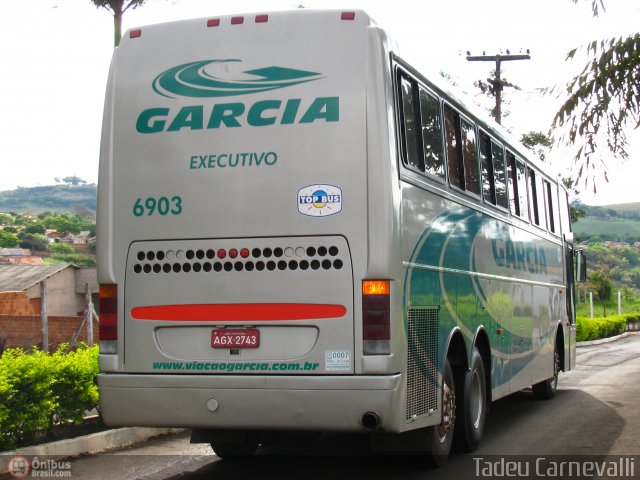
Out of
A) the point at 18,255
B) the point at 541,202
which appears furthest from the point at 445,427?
the point at 18,255

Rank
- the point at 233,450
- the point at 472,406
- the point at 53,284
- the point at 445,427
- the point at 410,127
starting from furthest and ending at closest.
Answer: the point at 53,284
the point at 472,406
the point at 233,450
the point at 445,427
the point at 410,127

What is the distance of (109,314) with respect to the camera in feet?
25.8

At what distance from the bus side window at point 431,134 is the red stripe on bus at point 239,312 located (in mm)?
1767

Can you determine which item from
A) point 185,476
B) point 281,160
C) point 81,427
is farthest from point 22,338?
point 281,160

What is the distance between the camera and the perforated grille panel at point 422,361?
754cm

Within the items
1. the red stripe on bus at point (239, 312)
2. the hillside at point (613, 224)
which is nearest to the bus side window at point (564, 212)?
the red stripe on bus at point (239, 312)

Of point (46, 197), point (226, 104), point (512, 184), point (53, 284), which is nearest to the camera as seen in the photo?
point (226, 104)

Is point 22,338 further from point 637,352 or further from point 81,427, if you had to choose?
point 637,352

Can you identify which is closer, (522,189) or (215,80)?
(215,80)

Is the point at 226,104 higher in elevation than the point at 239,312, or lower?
higher

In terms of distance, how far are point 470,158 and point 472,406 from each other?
2543 millimetres

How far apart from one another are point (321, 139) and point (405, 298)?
1.39 m

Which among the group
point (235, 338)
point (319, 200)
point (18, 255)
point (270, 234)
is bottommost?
point (235, 338)

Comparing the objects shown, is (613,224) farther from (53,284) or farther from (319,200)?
(319,200)
